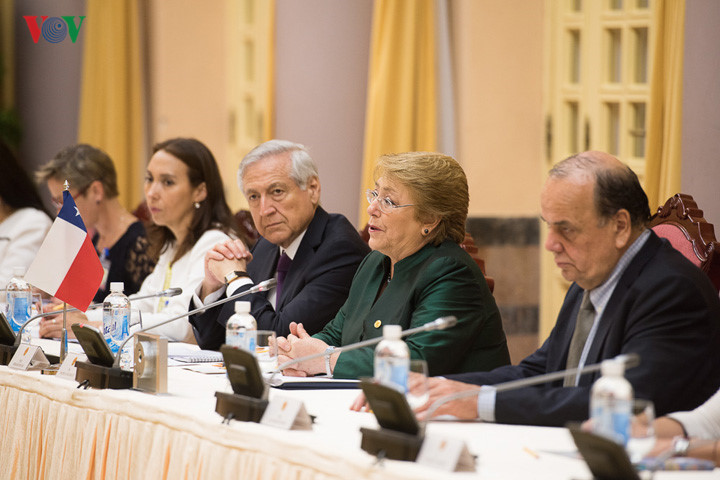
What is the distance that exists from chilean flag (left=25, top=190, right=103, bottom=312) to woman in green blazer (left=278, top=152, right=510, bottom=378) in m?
0.60

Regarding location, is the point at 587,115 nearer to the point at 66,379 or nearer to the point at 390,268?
the point at 390,268

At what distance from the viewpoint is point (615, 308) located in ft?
6.91

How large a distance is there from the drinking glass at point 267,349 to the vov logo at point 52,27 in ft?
16.8

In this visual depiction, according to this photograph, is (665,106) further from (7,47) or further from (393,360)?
(7,47)

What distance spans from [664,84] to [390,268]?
1566mm

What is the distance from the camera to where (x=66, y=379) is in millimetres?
2637

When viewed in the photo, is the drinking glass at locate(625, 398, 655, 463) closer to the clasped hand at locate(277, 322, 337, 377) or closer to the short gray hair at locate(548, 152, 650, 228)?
the short gray hair at locate(548, 152, 650, 228)

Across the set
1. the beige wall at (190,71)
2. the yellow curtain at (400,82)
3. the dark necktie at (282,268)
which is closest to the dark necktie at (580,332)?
the dark necktie at (282,268)

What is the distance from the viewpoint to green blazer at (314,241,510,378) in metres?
2.59

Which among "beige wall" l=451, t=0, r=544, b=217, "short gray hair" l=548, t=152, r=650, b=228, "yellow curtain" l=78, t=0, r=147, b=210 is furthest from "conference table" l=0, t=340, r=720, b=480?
"yellow curtain" l=78, t=0, r=147, b=210

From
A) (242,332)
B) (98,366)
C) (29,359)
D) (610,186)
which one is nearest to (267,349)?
(242,332)

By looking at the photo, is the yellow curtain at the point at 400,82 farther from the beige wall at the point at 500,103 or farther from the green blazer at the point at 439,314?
the green blazer at the point at 439,314

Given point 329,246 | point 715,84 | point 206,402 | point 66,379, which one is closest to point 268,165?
point 329,246

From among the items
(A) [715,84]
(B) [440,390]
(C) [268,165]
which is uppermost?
(A) [715,84]
